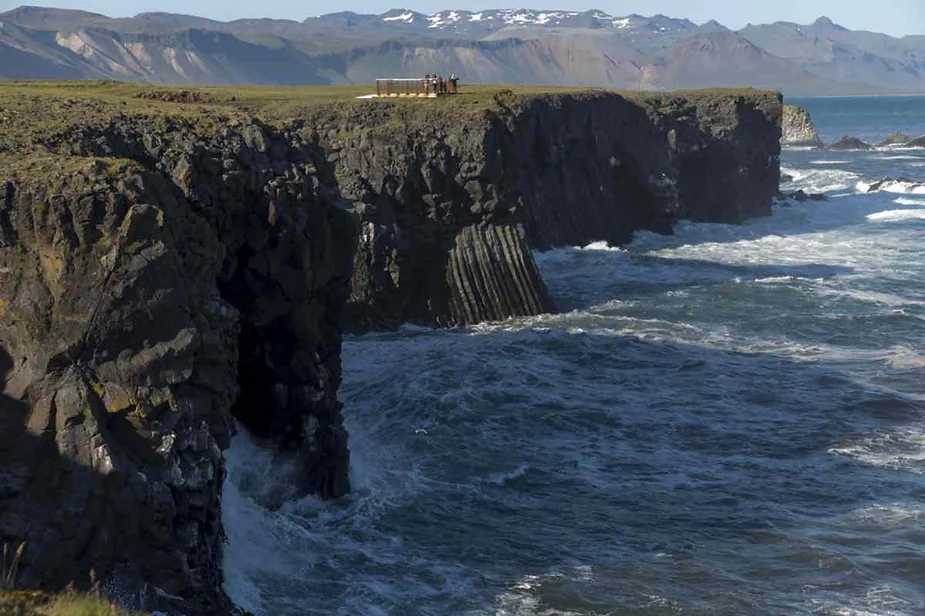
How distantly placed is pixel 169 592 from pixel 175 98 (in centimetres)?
2262

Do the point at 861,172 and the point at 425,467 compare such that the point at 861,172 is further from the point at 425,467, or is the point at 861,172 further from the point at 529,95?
the point at 425,467

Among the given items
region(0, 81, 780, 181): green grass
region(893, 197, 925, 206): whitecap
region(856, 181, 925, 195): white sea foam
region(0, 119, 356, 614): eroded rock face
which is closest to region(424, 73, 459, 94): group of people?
region(0, 81, 780, 181): green grass

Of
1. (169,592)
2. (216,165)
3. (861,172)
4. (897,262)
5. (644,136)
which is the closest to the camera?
(169,592)

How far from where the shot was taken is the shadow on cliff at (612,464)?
2066cm

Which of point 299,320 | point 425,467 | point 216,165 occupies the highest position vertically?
point 216,165

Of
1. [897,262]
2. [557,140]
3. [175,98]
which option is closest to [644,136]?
[557,140]

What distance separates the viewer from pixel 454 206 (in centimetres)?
4066

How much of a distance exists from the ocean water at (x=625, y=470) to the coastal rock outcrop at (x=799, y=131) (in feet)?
295

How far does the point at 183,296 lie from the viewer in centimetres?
1758

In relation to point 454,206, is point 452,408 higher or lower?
lower

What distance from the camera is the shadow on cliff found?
67.8ft

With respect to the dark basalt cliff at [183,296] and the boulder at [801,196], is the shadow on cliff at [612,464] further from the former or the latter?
the boulder at [801,196]

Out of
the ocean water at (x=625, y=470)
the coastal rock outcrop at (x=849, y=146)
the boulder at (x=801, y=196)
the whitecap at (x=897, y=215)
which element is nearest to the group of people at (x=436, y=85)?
the ocean water at (x=625, y=470)

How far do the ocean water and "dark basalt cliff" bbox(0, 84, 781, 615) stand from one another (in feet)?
5.34
